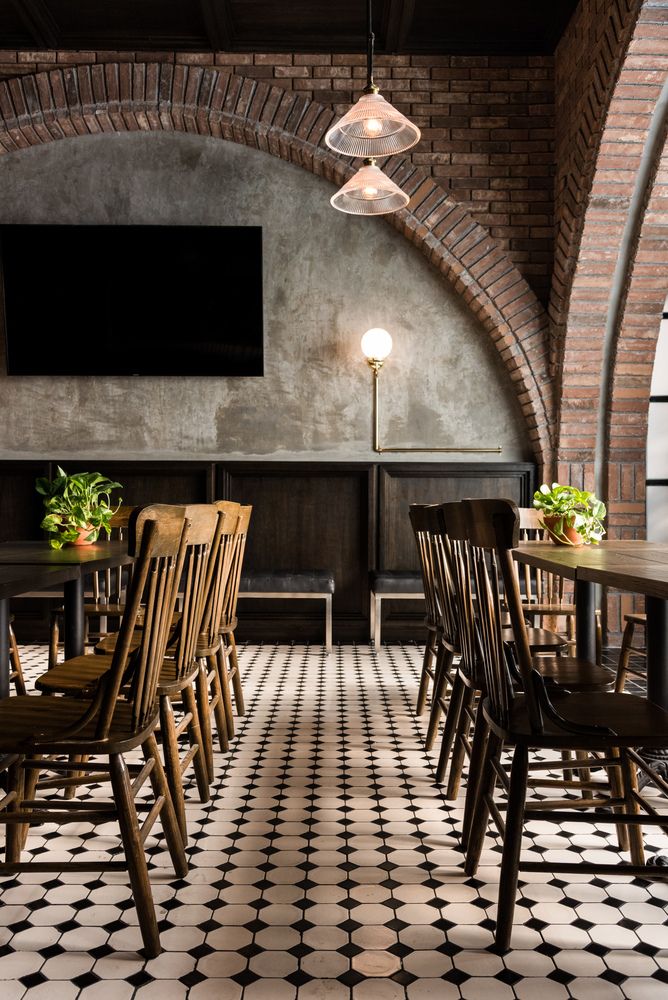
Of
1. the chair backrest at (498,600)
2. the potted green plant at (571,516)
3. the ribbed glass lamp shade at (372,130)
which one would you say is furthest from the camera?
the potted green plant at (571,516)

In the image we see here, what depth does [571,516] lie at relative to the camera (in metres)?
3.61

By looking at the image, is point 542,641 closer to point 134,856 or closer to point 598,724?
point 598,724

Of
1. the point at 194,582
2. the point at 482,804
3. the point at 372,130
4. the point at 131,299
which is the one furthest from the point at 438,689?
the point at 131,299

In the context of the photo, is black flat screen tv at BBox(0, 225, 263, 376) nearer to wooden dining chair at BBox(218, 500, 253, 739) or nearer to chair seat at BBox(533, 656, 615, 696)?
wooden dining chair at BBox(218, 500, 253, 739)

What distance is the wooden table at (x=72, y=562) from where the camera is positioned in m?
2.68

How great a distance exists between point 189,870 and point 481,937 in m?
0.83

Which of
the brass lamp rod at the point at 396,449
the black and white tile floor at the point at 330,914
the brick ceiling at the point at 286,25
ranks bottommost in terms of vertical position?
the black and white tile floor at the point at 330,914

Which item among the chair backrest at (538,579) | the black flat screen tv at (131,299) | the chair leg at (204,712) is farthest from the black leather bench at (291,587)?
the chair leg at (204,712)

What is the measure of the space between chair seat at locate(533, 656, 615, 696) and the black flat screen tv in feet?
12.6

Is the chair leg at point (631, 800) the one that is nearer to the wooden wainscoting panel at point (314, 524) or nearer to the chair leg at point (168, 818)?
the chair leg at point (168, 818)

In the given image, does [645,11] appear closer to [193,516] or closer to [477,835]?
[193,516]

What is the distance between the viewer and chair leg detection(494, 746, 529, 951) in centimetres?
179

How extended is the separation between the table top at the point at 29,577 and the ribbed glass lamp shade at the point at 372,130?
7.20 feet

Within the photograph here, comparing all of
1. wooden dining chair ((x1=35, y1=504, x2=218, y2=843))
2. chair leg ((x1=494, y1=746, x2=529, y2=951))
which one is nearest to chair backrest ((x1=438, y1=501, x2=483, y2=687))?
chair leg ((x1=494, y1=746, x2=529, y2=951))
